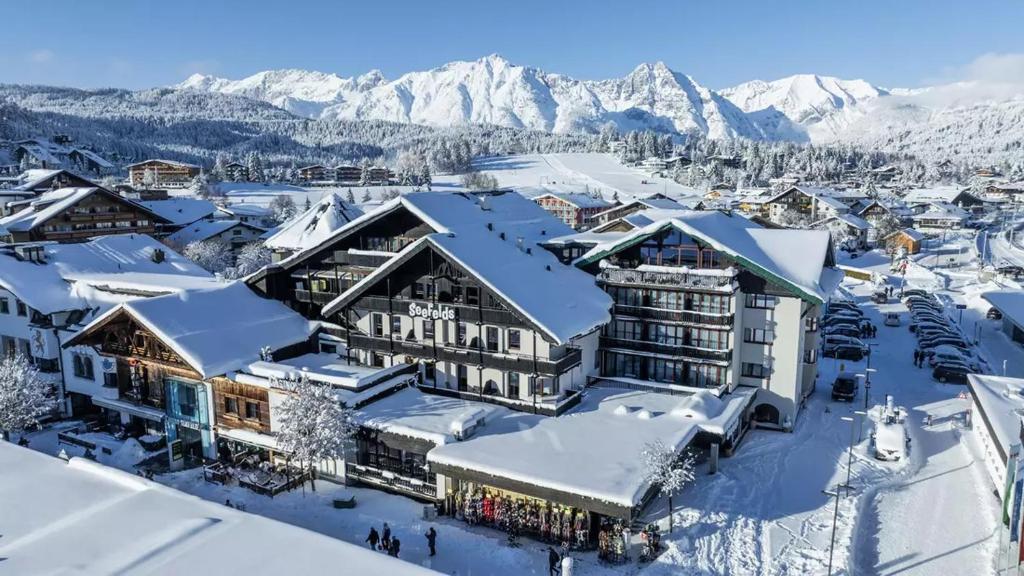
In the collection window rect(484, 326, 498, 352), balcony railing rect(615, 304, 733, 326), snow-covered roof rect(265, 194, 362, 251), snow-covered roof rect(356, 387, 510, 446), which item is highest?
snow-covered roof rect(265, 194, 362, 251)

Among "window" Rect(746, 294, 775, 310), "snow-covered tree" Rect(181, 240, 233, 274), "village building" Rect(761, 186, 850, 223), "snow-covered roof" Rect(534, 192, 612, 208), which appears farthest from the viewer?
"snow-covered roof" Rect(534, 192, 612, 208)

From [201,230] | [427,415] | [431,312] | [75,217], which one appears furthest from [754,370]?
[201,230]

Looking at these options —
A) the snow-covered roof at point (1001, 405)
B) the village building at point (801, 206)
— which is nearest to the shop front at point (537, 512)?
the snow-covered roof at point (1001, 405)

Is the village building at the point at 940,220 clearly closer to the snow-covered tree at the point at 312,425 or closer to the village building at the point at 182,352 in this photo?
the village building at the point at 182,352

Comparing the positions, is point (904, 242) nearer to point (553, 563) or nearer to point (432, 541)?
point (553, 563)

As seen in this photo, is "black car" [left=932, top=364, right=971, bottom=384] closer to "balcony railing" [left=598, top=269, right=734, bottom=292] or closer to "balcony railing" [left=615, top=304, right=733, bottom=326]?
"balcony railing" [left=615, top=304, right=733, bottom=326]

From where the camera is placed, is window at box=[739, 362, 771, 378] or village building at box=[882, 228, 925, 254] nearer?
window at box=[739, 362, 771, 378]

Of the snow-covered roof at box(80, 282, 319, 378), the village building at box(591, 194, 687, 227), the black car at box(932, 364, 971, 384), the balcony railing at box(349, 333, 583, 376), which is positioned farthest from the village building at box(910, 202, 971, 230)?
the snow-covered roof at box(80, 282, 319, 378)
